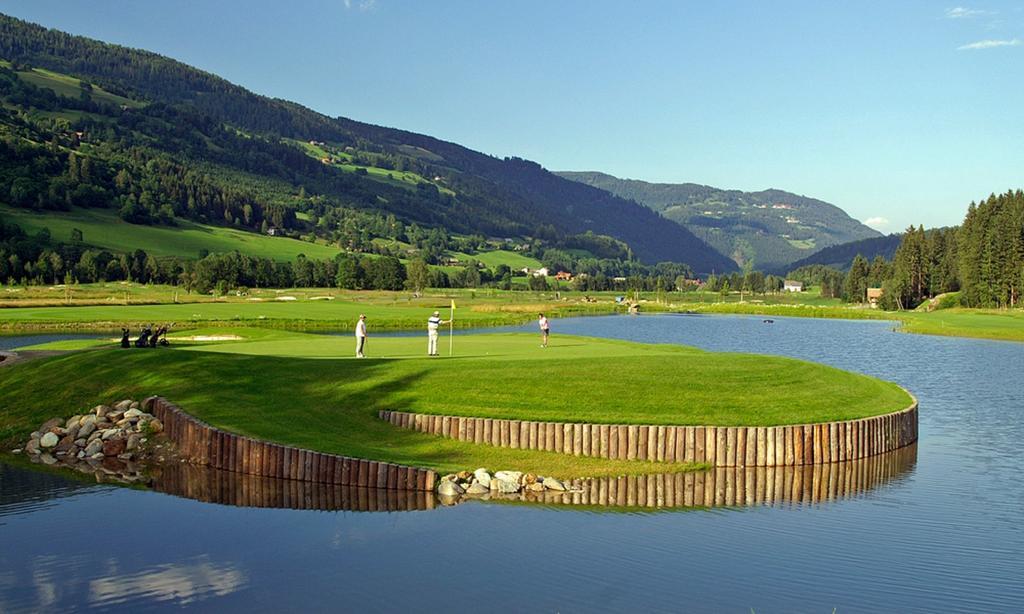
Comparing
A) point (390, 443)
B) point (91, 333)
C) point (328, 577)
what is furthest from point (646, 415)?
point (91, 333)

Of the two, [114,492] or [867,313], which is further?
[867,313]

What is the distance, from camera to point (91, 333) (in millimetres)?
91562

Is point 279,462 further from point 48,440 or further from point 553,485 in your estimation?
point 48,440

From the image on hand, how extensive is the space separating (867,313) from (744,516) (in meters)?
165

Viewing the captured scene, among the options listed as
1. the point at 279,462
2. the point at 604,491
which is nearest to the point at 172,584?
the point at 279,462

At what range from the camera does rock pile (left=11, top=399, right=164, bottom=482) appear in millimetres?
31828

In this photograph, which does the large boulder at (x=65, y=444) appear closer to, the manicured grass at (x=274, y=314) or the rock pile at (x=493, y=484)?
the rock pile at (x=493, y=484)

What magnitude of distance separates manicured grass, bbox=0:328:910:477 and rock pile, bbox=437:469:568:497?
0.96 meters

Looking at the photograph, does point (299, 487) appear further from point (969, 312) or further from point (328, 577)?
point (969, 312)

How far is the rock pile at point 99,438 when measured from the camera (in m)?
31.8

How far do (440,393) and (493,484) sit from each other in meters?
8.30

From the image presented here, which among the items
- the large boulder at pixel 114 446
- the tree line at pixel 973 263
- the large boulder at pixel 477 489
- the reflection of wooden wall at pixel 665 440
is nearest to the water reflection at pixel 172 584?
the large boulder at pixel 477 489

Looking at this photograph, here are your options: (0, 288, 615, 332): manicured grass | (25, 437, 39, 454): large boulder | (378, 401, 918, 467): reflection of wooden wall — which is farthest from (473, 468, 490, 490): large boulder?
(0, 288, 615, 332): manicured grass

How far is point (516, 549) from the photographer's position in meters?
22.0
